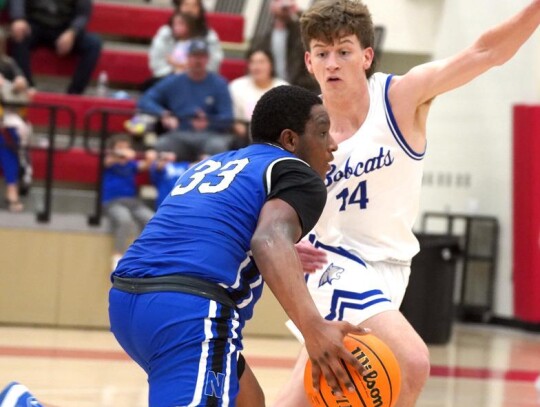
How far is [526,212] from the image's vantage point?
12219mm

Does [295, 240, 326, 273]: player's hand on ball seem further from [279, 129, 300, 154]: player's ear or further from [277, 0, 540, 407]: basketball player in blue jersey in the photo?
[279, 129, 300, 154]: player's ear

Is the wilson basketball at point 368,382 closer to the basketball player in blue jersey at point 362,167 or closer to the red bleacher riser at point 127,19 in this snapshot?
the basketball player in blue jersey at point 362,167

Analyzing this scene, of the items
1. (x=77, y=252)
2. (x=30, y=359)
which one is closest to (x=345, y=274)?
(x=30, y=359)

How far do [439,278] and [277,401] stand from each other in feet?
22.6

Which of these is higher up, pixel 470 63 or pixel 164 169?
pixel 470 63

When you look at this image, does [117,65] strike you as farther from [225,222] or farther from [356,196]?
[225,222]

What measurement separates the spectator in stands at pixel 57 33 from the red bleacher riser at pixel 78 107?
0.31m

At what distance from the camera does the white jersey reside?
4.80 metres

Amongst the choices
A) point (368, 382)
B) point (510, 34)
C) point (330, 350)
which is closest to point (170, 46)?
point (510, 34)

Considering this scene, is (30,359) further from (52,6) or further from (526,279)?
(526,279)

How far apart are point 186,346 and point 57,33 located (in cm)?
941

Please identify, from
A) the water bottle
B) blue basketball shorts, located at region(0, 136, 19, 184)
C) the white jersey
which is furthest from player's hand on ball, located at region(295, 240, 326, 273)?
the water bottle

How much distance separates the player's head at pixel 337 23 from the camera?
4.74m

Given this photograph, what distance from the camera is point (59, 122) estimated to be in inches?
469
